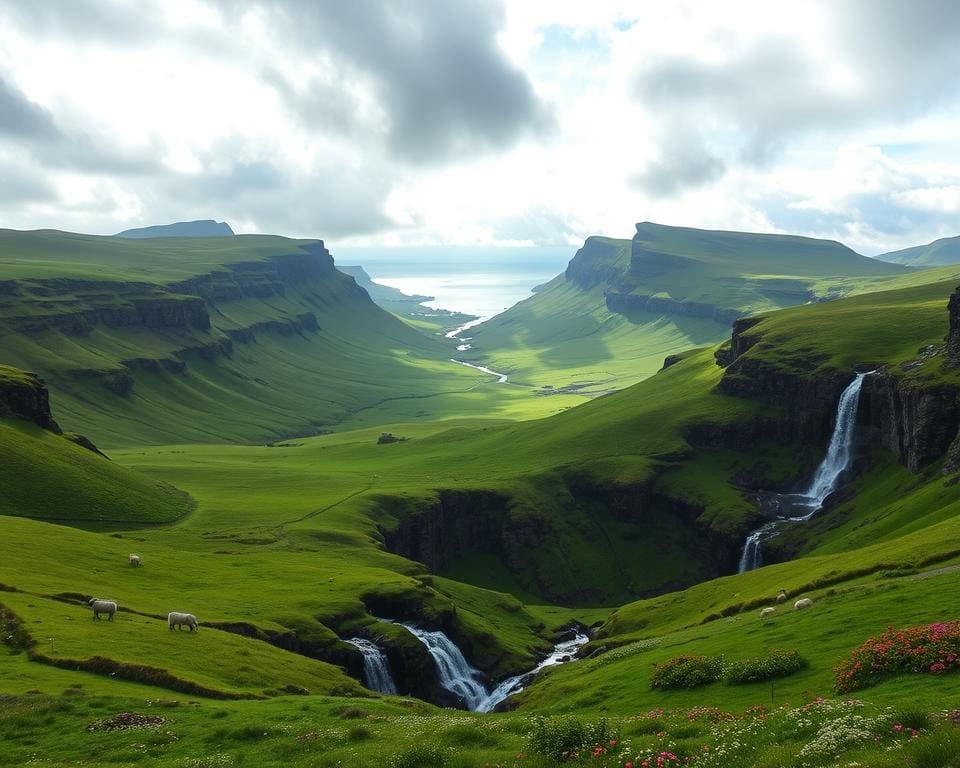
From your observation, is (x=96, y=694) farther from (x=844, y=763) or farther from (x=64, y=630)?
(x=844, y=763)

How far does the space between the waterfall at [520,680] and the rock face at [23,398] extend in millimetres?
99101

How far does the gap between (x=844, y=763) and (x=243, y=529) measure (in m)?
133

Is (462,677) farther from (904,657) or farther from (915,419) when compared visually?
(915,419)

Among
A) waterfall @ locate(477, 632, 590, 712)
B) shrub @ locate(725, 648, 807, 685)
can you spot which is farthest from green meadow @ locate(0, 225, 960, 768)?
waterfall @ locate(477, 632, 590, 712)

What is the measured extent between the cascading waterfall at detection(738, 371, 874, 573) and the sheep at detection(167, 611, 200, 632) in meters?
113

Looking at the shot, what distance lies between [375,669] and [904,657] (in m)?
70.7

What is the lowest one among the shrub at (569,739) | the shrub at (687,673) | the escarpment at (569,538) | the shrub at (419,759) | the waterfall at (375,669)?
the escarpment at (569,538)

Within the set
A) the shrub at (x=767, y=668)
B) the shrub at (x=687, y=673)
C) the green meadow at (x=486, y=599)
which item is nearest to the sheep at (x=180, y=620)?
the green meadow at (x=486, y=599)

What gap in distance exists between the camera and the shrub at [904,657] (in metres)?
33.8

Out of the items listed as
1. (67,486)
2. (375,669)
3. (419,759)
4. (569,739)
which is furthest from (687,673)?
(67,486)

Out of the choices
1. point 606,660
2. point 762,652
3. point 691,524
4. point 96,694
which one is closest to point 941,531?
point 606,660

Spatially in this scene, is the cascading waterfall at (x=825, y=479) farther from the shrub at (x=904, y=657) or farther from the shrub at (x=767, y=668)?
the shrub at (x=904, y=657)

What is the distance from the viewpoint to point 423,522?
550 ft

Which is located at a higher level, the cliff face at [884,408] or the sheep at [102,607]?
the cliff face at [884,408]
